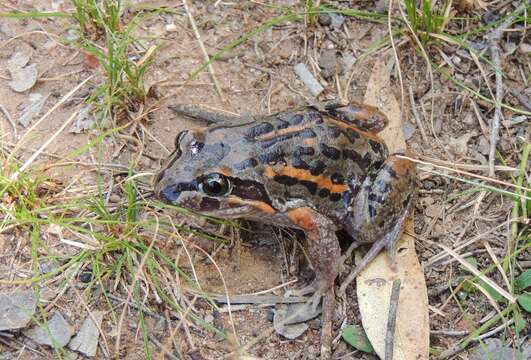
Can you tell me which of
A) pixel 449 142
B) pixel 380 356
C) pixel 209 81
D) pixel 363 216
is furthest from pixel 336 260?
pixel 209 81

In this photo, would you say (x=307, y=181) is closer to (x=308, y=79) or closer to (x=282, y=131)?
(x=282, y=131)

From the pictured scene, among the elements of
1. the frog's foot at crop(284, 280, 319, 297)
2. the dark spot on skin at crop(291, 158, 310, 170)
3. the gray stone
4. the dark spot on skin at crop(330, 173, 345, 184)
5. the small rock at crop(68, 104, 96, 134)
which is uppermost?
the dark spot on skin at crop(291, 158, 310, 170)

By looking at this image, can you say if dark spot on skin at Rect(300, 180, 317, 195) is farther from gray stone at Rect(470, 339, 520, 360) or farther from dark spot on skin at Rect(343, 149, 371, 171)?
gray stone at Rect(470, 339, 520, 360)

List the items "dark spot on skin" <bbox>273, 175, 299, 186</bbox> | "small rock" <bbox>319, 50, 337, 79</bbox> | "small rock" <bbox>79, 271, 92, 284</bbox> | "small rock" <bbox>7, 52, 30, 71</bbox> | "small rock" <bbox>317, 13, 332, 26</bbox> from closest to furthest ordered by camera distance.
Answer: "small rock" <bbox>79, 271, 92, 284</bbox>, "dark spot on skin" <bbox>273, 175, 299, 186</bbox>, "small rock" <bbox>7, 52, 30, 71</bbox>, "small rock" <bbox>319, 50, 337, 79</bbox>, "small rock" <bbox>317, 13, 332, 26</bbox>

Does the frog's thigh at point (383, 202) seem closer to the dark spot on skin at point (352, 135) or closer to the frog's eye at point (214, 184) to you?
the dark spot on skin at point (352, 135)

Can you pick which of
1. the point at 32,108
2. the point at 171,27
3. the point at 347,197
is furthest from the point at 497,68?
the point at 32,108

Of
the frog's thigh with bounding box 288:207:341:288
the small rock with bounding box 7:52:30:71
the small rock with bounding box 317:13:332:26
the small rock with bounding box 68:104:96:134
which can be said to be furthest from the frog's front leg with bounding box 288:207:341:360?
the small rock with bounding box 7:52:30:71
